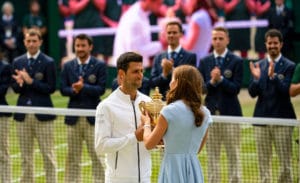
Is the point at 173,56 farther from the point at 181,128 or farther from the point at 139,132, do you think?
the point at 181,128

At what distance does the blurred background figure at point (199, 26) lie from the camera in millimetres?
22125

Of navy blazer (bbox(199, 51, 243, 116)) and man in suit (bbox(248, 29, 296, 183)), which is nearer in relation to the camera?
man in suit (bbox(248, 29, 296, 183))

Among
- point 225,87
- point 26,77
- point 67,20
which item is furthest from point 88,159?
point 67,20

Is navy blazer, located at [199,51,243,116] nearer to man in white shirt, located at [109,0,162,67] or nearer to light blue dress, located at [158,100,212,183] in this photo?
light blue dress, located at [158,100,212,183]

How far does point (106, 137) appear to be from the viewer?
839cm

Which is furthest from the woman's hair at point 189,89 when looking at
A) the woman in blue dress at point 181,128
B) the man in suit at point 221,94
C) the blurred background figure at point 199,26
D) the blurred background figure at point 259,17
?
the blurred background figure at point 199,26

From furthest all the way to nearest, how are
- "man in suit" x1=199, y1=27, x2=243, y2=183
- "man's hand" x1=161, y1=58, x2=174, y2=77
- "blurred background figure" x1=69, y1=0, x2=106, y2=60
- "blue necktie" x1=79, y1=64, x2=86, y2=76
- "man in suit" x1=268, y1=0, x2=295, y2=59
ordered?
"blurred background figure" x1=69, y1=0, x2=106, y2=60 < "man in suit" x1=268, y1=0, x2=295, y2=59 < "blue necktie" x1=79, y1=64, x2=86, y2=76 < "man's hand" x1=161, y1=58, x2=174, y2=77 < "man in suit" x1=199, y1=27, x2=243, y2=183

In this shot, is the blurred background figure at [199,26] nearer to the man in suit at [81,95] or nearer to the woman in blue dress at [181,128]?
the man in suit at [81,95]

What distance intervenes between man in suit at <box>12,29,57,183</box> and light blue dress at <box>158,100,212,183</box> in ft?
13.9

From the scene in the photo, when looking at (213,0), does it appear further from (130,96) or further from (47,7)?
(130,96)

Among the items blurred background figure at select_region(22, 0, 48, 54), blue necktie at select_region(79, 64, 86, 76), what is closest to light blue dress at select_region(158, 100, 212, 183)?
blue necktie at select_region(79, 64, 86, 76)

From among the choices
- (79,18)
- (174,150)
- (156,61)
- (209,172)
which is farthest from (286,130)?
(79,18)

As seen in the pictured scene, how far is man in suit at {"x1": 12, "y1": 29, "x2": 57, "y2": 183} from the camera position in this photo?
40.4ft

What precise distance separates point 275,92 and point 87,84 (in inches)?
97.6
